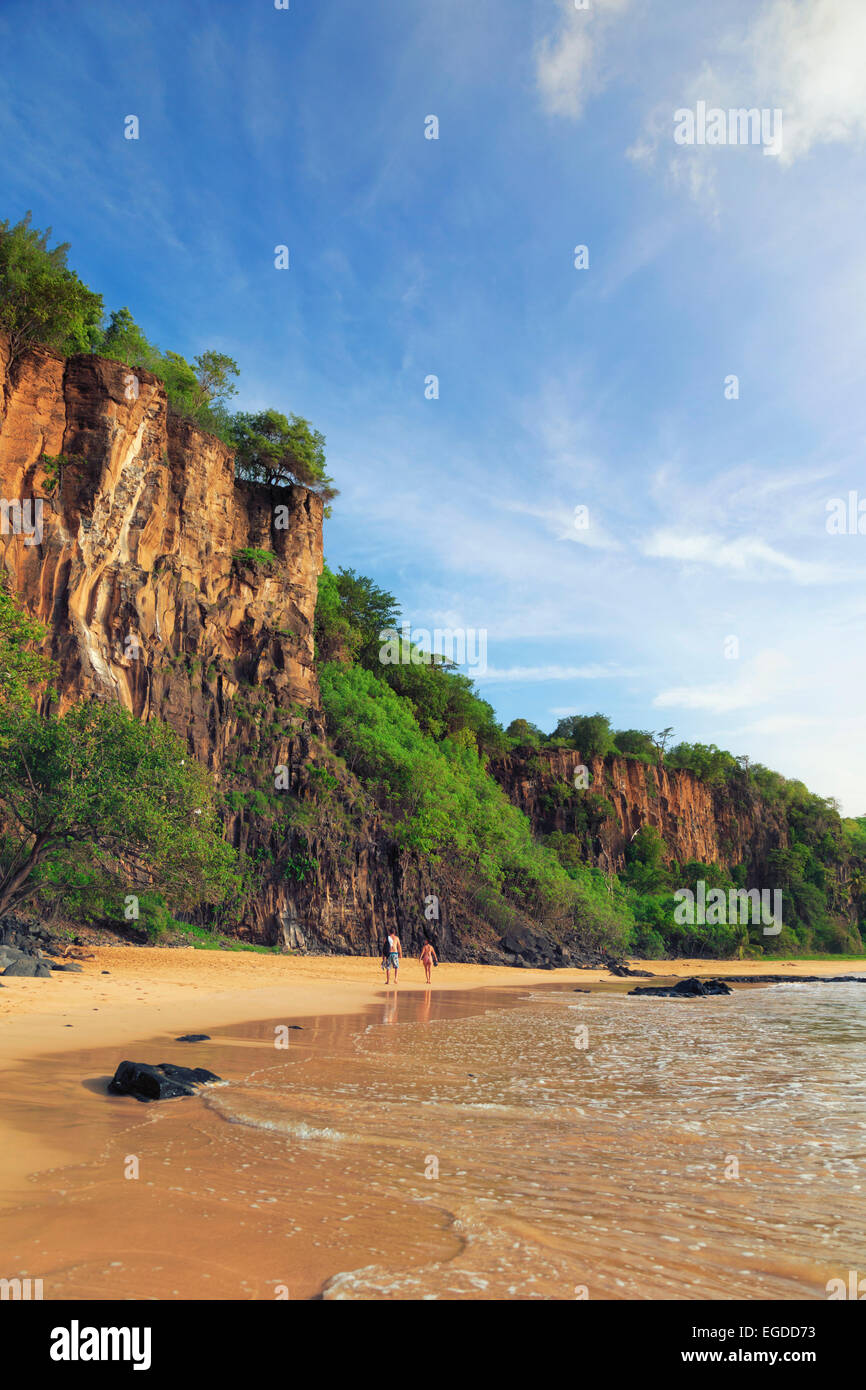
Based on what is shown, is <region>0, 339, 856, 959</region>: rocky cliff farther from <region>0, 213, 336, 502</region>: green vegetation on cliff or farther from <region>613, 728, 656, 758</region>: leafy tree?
<region>613, 728, 656, 758</region>: leafy tree

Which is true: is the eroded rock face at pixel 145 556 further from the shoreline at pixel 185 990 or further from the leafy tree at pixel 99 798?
the shoreline at pixel 185 990

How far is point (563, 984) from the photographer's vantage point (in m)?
29.2

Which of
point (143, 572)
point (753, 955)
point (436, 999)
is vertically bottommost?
point (753, 955)

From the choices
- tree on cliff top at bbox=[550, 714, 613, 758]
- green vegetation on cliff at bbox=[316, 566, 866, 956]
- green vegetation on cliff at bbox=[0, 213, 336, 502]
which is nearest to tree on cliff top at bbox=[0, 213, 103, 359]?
green vegetation on cliff at bbox=[0, 213, 336, 502]

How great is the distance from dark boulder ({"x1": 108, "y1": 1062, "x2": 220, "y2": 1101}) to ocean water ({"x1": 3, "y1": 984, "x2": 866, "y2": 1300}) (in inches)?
7.6

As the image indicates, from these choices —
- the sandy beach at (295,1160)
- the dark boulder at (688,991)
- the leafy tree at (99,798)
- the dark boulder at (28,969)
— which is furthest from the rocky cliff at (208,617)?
the sandy beach at (295,1160)

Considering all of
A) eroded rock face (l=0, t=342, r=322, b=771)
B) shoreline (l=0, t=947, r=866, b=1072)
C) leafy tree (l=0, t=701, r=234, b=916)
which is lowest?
shoreline (l=0, t=947, r=866, b=1072)

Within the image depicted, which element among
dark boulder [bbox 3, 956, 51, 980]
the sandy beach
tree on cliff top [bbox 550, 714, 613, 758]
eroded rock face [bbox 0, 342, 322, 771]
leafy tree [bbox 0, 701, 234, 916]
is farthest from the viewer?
tree on cliff top [bbox 550, 714, 613, 758]

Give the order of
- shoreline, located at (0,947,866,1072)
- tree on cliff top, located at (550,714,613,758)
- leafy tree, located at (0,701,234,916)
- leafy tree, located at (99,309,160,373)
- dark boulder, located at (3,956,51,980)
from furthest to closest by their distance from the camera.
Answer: tree on cliff top, located at (550,714,613,758), leafy tree, located at (99,309,160,373), leafy tree, located at (0,701,234,916), dark boulder, located at (3,956,51,980), shoreline, located at (0,947,866,1072)

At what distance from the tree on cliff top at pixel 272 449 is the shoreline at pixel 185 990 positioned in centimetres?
2725

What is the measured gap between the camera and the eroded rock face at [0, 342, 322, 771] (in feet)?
87.4

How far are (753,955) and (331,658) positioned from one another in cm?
4407
